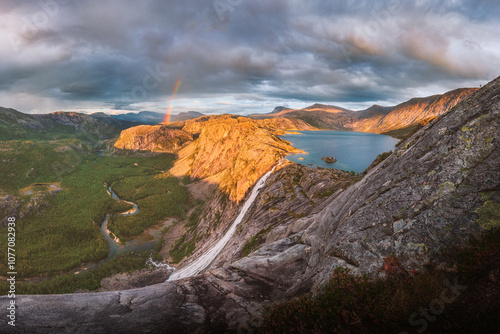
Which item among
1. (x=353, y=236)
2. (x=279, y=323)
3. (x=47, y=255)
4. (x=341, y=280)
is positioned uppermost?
(x=353, y=236)

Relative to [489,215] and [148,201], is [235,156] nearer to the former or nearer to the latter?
[148,201]

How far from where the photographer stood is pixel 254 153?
68.5 meters

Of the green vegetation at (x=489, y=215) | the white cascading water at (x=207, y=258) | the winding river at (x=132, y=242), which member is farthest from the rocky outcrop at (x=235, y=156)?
the green vegetation at (x=489, y=215)

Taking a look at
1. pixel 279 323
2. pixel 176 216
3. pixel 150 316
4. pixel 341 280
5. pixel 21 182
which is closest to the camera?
pixel 279 323

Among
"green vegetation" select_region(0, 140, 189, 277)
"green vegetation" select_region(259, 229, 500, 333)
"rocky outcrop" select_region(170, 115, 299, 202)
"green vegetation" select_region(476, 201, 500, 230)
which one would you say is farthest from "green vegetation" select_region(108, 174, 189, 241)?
"green vegetation" select_region(476, 201, 500, 230)

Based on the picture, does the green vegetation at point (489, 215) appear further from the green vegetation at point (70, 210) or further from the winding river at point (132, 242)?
the green vegetation at point (70, 210)

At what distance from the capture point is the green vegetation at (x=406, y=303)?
628 centimetres

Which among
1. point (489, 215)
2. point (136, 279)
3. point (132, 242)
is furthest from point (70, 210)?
point (489, 215)

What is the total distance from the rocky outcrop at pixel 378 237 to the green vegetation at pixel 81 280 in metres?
63.4

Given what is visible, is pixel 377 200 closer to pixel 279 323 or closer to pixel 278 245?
pixel 279 323

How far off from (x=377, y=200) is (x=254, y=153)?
56811mm

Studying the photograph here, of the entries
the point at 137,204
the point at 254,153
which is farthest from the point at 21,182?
the point at 254,153

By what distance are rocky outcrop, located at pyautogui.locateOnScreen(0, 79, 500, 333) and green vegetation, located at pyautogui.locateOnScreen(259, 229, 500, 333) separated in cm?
81

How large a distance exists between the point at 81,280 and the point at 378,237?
261 ft
